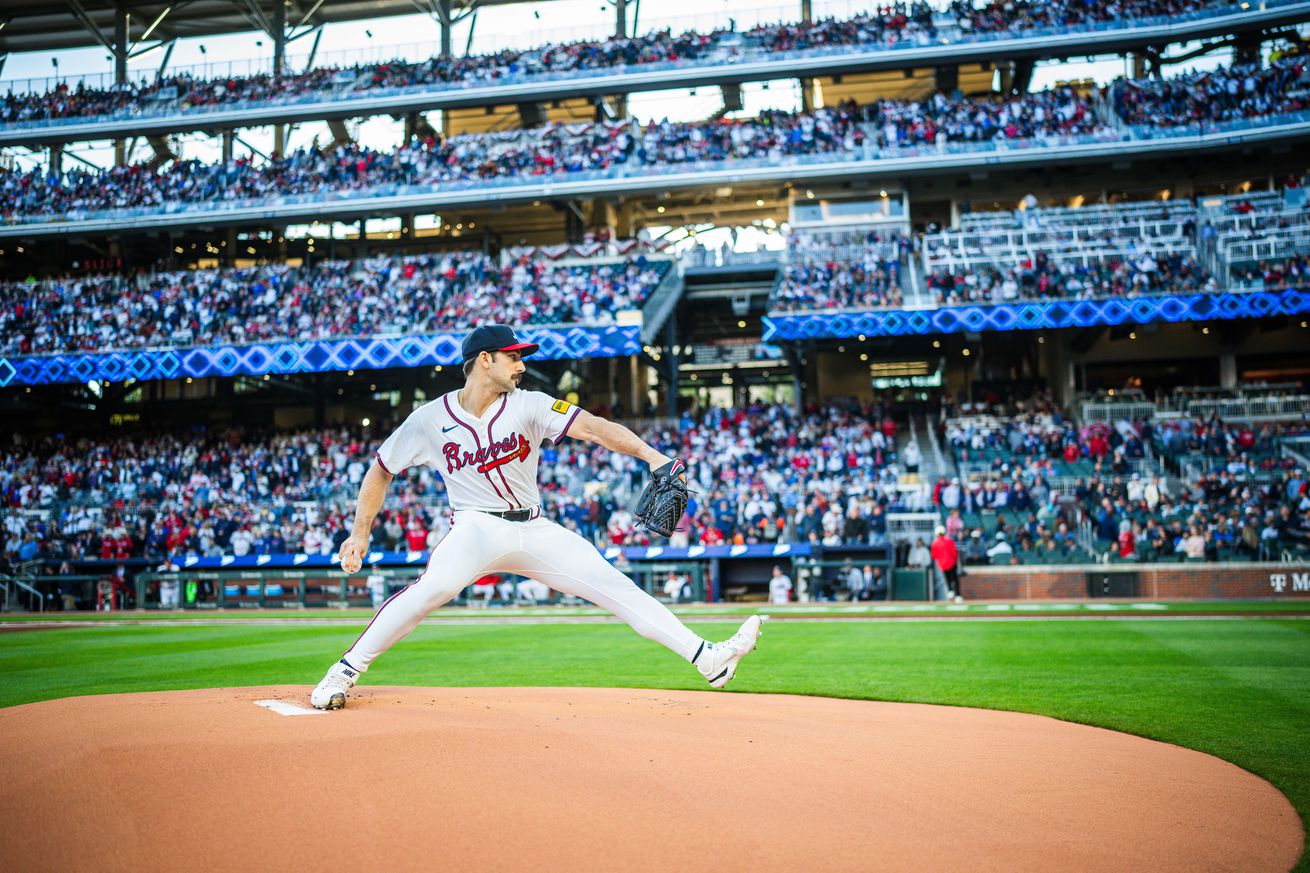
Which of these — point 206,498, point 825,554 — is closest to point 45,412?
point 206,498

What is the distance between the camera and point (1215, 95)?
34.7 metres

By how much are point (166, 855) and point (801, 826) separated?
81.5 inches

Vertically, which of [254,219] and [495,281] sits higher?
[254,219]

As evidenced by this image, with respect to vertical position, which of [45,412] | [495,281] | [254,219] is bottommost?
[45,412]

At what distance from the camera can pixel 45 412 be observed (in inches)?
1602

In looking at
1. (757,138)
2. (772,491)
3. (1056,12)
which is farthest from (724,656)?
(1056,12)

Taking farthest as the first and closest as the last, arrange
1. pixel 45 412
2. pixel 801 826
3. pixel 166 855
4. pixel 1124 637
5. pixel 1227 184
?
pixel 45 412 < pixel 1227 184 < pixel 1124 637 < pixel 801 826 < pixel 166 855

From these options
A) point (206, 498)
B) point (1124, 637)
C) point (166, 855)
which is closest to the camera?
point (166, 855)

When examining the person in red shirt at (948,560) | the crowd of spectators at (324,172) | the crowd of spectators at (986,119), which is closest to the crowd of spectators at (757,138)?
the crowd of spectators at (986,119)

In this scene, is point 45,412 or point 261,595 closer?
point 261,595

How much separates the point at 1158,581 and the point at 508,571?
19712mm

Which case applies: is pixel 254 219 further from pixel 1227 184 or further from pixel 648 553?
pixel 1227 184

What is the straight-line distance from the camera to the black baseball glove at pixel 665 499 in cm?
562

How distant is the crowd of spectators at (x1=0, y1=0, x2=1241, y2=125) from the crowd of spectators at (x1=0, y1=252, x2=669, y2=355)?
7.62m
